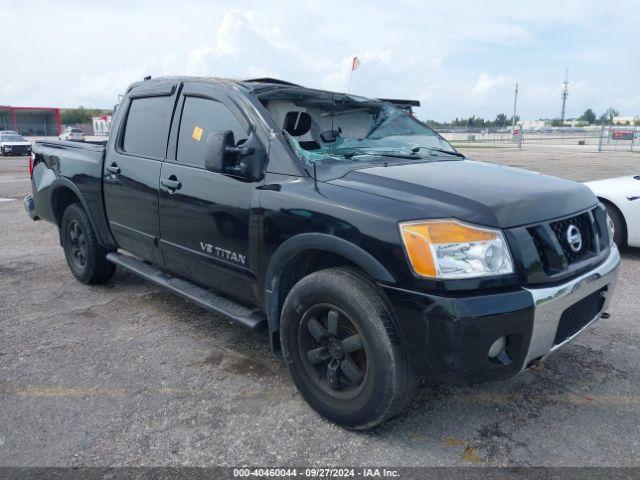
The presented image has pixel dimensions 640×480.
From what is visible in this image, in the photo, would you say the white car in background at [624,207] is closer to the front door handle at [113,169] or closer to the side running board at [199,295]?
the side running board at [199,295]

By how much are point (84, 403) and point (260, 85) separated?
2.19 meters

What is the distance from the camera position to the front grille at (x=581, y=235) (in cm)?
270

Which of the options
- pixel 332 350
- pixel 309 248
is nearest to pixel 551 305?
pixel 332 350

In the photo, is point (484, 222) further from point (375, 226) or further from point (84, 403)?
point (84, 403)

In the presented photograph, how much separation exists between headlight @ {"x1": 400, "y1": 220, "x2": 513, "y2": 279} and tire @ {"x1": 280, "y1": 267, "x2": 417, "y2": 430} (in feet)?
0.98

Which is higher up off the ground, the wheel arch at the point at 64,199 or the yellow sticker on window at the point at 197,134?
the yellow sticker on window at the point at 197,134

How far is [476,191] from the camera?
2715 mm

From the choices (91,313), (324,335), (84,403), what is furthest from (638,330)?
(91,313)

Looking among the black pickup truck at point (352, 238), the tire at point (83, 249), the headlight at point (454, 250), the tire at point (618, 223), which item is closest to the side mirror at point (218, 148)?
the black pickup truck at point (352, 238)

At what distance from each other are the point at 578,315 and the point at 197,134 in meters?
2.53

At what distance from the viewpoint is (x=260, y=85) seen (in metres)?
3.52

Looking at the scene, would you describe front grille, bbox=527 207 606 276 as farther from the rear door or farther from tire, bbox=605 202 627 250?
tire, bbox=605 202 627 250

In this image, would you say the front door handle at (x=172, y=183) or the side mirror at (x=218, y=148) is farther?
the front door handle at (x=172, y=183)

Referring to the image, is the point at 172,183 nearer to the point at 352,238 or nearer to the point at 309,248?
the point at 309,248
